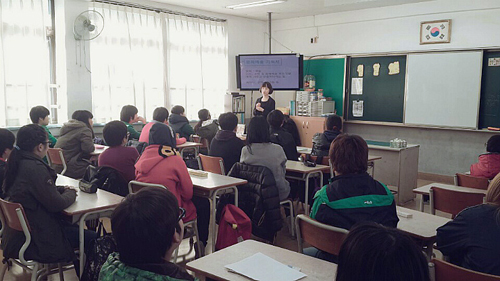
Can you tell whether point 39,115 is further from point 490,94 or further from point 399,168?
point 490,94

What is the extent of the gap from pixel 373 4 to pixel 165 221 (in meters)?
7.04

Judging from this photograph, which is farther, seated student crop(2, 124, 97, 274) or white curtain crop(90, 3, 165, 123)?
white curtain crop(90, 3, 165, 123)

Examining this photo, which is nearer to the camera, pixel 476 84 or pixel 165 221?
pixel 165 221

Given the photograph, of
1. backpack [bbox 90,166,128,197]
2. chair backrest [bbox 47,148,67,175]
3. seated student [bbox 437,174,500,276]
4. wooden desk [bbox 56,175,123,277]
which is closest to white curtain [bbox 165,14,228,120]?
chair backrest [bbox 47,148,67,175]

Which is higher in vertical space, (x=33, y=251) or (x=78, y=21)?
(x=78, y=21)

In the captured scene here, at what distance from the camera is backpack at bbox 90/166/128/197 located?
3373 mm

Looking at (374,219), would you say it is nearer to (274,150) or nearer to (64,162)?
(274,150)

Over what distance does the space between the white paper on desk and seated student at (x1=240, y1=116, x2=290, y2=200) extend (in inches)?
75.5

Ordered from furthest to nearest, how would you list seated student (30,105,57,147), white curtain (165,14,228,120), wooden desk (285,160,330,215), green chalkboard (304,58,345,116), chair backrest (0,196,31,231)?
green chalkboard (304,58,345,116), white curtain (165,14,228,120), seated student (30,105,57,147), wooden desk (285,160,330,215), chair backrest (0,196,31,231)

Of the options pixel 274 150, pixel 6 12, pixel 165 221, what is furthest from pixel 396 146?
pixel 6 12

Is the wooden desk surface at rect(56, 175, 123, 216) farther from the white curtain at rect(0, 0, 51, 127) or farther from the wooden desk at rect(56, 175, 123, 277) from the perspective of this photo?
the white curtain at rect(0, 0, 51, 127)

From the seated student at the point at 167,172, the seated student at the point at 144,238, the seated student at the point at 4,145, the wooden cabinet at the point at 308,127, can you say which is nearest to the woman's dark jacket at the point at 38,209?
the seated student at the point at 4,145

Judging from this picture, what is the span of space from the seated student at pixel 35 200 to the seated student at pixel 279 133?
262cm

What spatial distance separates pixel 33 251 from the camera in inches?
105
